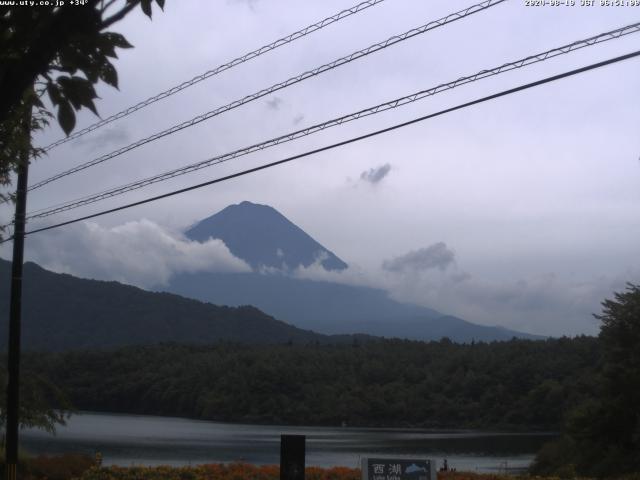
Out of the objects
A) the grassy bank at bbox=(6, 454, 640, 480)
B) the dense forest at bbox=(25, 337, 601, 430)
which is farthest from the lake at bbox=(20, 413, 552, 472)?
the grassy bank at bbox=(6, 454, 640, 480)

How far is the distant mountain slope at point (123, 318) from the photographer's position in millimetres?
127188

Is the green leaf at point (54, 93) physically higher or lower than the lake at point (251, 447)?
higher

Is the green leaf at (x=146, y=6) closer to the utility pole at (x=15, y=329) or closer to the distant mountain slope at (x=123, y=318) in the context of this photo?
the utility pole at (x=15, y=329)

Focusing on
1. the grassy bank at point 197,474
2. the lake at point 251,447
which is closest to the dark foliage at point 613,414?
the lake at point 251,447

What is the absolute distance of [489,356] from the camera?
69250 millimetres

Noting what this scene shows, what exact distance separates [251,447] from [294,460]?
28.8 m

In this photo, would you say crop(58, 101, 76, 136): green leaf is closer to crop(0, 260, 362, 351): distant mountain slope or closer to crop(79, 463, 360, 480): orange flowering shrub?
crop(79, 463, 360, 480): orange flowering shrub

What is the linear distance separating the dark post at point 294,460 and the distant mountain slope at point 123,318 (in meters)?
111

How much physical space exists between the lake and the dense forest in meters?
4.78

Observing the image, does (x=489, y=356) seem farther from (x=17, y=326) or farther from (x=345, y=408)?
(x=17, y=326)

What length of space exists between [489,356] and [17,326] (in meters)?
56.4

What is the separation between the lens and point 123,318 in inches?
5536

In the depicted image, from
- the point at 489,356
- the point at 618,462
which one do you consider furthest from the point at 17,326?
the point at 489,356

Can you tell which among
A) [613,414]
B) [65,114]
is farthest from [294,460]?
[613,414]
